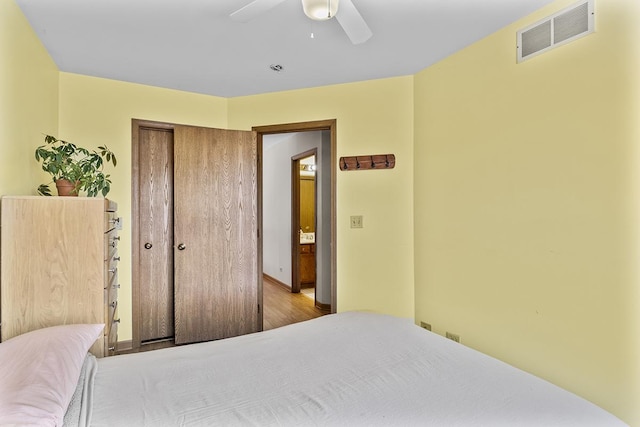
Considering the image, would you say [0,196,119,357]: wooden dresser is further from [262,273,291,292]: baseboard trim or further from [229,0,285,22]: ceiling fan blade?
[262,273,291,292]: baseboard trim

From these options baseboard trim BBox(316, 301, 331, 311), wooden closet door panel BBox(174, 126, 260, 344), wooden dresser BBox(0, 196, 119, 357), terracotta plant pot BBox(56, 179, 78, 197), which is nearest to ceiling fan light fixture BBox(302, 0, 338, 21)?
wooden dresser BBox(0, 196, 119, 357)

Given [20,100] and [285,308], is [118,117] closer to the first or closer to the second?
[20,100]

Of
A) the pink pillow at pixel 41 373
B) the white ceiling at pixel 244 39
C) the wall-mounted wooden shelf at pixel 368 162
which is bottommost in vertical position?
the pink pillow at pixel 41 373

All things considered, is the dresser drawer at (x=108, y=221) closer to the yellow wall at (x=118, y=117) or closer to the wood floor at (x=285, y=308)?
the yellow wall at (x=118, y=117)

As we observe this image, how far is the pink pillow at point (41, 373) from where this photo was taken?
903 mm

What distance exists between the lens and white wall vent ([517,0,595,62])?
1.72m

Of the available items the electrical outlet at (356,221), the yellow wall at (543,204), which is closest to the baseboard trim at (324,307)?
the electrical outlet at (356,221)

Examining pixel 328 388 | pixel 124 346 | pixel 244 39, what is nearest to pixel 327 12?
pixel 244 39

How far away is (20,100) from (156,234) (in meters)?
1.53

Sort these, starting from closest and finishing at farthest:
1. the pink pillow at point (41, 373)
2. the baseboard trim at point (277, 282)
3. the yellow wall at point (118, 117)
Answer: the pink pillow at point (41, 373) < the yellow wall at point (118, 117) < the baseboard trim at point (277, 282)

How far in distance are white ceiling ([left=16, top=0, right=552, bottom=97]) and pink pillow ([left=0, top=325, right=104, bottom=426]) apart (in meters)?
1.69

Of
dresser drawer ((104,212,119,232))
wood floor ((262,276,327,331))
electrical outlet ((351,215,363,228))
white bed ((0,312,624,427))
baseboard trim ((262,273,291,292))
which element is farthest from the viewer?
baseboard trim ((262,273,291,292))

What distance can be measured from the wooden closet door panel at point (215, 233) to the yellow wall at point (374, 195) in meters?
0.82

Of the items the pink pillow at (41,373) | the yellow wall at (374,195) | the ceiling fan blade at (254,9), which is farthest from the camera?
the yellow wall at (374,195)
